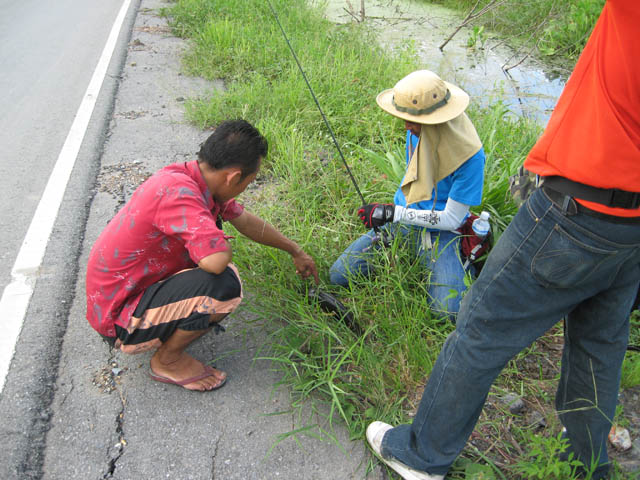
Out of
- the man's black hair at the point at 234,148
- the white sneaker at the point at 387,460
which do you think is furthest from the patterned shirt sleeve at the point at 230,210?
the white sneaker at the point at 387,460

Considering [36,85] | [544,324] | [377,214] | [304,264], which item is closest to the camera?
[544,324]

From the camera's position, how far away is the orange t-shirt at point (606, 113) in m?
1.14

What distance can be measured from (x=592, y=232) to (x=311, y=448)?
47.2 inches

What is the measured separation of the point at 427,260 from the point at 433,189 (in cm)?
36

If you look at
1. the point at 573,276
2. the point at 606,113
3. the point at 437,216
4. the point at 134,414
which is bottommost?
the point at 134,414

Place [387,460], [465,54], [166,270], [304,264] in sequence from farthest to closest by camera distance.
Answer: [465,54] < [304,264] < [166,270] < [387,460]

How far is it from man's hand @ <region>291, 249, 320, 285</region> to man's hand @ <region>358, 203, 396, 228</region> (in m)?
0.36

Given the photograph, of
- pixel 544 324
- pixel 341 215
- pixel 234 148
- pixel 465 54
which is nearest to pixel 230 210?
pixel 234 148

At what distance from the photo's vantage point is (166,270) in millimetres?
2029

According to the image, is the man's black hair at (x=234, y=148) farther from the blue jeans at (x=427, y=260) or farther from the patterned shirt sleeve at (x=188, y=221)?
the blue jeans at (x=427, y=260)

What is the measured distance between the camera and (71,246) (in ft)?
9.06

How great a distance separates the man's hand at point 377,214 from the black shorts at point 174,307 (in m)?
0.82

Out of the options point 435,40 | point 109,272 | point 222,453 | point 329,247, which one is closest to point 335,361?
point 222,453

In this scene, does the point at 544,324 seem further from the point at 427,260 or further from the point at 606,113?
the point at 427,260
